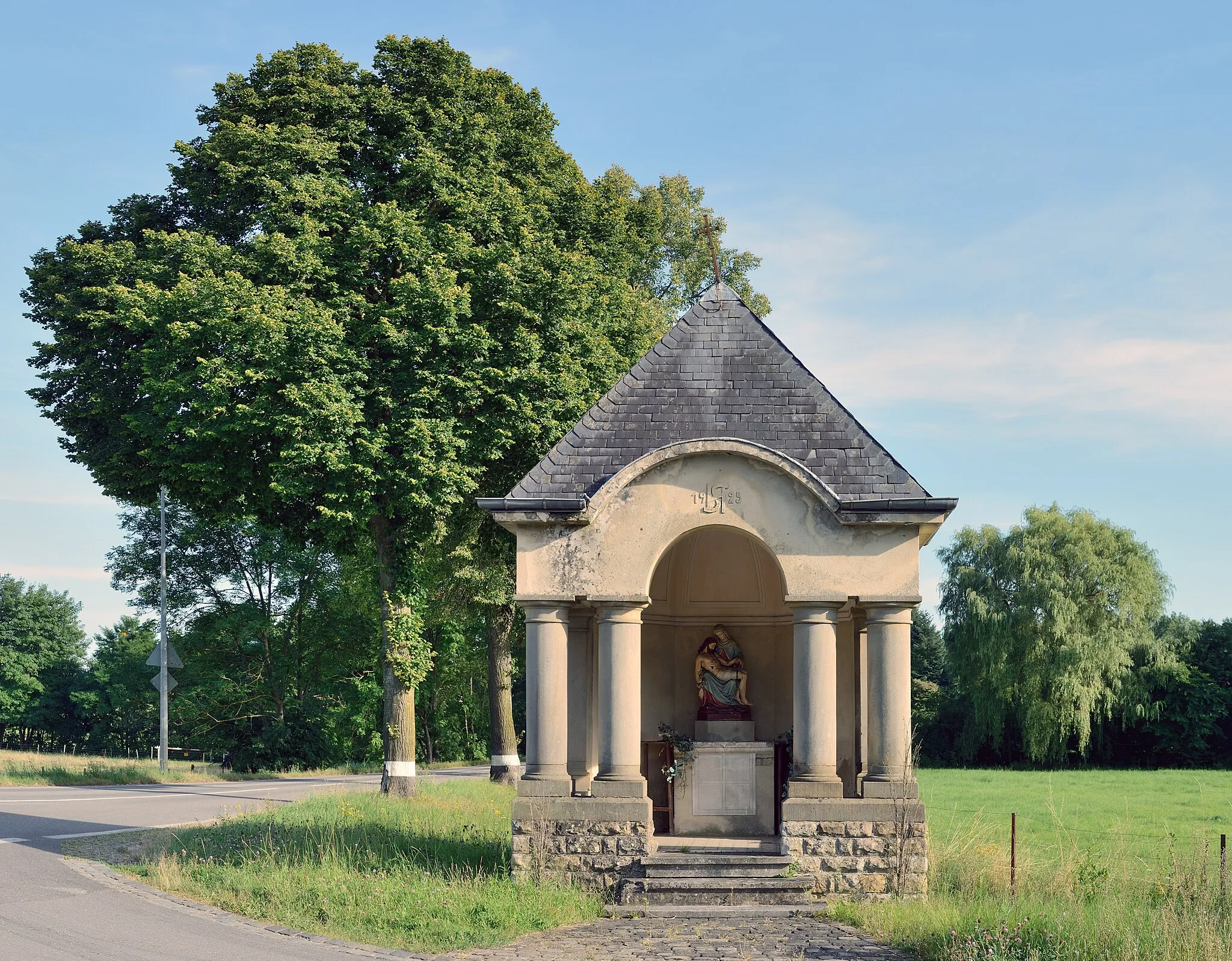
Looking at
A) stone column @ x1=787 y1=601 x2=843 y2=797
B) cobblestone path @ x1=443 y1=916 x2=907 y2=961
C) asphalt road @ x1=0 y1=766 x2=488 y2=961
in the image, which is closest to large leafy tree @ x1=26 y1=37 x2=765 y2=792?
asphalt road @ x1=0 y1=766 x2=488 y2=961

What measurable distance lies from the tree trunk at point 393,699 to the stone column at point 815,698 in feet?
35.6

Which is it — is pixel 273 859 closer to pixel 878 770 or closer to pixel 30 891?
pixel 30 891

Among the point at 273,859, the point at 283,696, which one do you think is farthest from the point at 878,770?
the point at 283,696

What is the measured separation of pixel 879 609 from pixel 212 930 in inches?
295

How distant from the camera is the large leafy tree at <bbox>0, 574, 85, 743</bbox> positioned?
60094 millimetres

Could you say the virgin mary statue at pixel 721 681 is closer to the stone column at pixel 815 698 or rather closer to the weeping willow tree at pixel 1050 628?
the stone column at pixel 815 698

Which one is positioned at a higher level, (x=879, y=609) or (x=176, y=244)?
(x=176, y=244)

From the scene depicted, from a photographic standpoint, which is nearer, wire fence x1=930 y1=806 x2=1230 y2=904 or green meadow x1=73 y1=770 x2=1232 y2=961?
green meadow x1=73 y1=770 x2=1232 y2=961

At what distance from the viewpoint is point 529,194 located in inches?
897

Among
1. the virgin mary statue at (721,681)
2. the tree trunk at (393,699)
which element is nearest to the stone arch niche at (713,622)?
the virgin mary statue at (721,681)

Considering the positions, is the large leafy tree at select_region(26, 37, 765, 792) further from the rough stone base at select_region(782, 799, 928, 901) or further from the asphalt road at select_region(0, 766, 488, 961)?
the rough stone base at select_region(782, 799, 928, 901)

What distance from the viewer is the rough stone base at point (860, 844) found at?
12.8 meters

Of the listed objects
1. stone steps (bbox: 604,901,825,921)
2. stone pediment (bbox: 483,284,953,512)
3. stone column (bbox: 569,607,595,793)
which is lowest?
Result: stone steps (bbox: 604,901,825,921)

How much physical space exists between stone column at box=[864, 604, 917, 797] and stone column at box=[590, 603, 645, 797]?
2553mm
